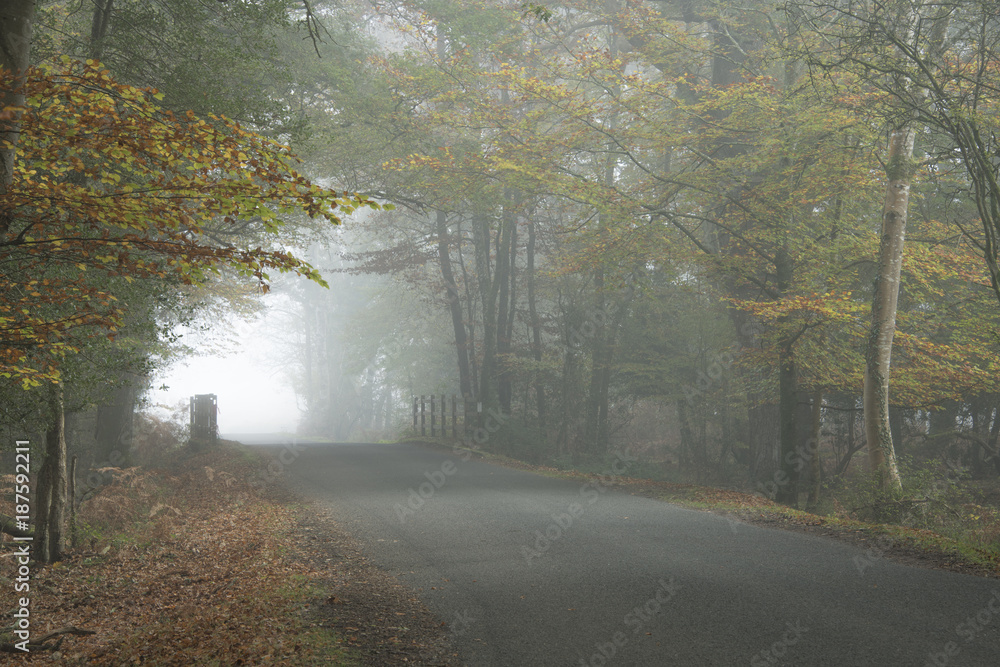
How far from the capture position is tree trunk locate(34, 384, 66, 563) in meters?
7.20

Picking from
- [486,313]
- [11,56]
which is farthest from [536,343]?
[11,56]

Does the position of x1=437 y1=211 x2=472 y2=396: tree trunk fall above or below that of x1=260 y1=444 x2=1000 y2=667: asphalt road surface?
above

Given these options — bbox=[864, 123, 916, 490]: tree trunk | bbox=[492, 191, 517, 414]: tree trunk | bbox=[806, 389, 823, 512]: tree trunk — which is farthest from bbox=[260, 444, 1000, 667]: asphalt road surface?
bbox=[492, 191, 517, 414]: tree trunk

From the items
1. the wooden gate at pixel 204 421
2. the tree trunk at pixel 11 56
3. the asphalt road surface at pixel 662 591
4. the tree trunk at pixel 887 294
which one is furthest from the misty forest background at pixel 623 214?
the asphalt road surface at pixel 662 591

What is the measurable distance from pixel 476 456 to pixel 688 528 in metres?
10.6

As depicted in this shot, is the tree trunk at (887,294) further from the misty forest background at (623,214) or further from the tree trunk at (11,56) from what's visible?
the tree trunk at (11,56)

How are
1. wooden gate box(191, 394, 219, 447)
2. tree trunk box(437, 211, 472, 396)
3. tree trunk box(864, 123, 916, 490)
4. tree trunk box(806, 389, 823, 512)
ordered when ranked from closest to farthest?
tree trunk box(864, 123, 916, 490) < tree trunk box(806, 389, 823, 512) < wooden gate box(191, 394, 219, 447) < tree trunk box(437, 211, 472, 396)

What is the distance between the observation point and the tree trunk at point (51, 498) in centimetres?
720

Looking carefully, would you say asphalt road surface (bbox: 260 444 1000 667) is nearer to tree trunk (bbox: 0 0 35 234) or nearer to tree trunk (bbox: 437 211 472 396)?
tree trunk (bbox: 0 0 35 234)

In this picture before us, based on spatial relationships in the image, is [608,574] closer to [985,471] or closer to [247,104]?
[247,104]

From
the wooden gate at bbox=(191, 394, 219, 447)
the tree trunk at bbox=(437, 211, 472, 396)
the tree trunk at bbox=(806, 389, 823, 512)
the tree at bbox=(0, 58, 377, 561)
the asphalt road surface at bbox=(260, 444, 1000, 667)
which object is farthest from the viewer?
the tree trunk at bbox=(437, 211, 472, 396)

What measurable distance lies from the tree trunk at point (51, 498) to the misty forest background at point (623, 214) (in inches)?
12.6

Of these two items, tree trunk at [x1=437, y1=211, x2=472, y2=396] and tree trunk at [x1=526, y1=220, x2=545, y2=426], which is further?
tree trunk at [x1=437, y1=211, x2=472, y2=396]

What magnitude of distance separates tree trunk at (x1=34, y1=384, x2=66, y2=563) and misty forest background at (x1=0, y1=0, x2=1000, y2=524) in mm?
320
